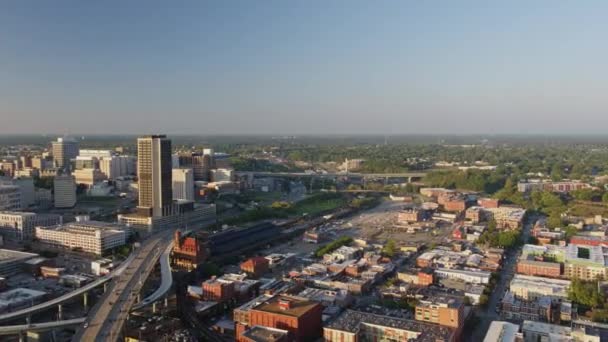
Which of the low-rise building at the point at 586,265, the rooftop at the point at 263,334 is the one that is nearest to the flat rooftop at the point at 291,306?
the rooftop at the point at 263,334

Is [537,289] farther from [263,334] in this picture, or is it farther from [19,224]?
[19,224]

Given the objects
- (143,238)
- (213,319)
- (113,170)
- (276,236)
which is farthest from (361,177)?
(213,319)

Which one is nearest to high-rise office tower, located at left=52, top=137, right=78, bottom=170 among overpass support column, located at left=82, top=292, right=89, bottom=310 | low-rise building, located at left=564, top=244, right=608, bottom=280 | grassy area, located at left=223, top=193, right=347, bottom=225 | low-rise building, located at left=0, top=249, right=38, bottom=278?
grassy area, located at left=223, top=193, right=347, bottom=225

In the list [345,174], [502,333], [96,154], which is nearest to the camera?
[502,333]

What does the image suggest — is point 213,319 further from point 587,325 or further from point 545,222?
point 545,222

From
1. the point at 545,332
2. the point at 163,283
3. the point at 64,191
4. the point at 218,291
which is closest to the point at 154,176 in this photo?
the point at 64,191

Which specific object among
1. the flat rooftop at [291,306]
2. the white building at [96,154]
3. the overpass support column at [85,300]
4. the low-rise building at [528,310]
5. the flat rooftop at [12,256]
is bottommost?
the low-rise building at [528,310]

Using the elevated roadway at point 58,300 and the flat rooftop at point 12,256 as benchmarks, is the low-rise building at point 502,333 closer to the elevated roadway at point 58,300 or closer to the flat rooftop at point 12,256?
the elevated roadway at point 58,300
